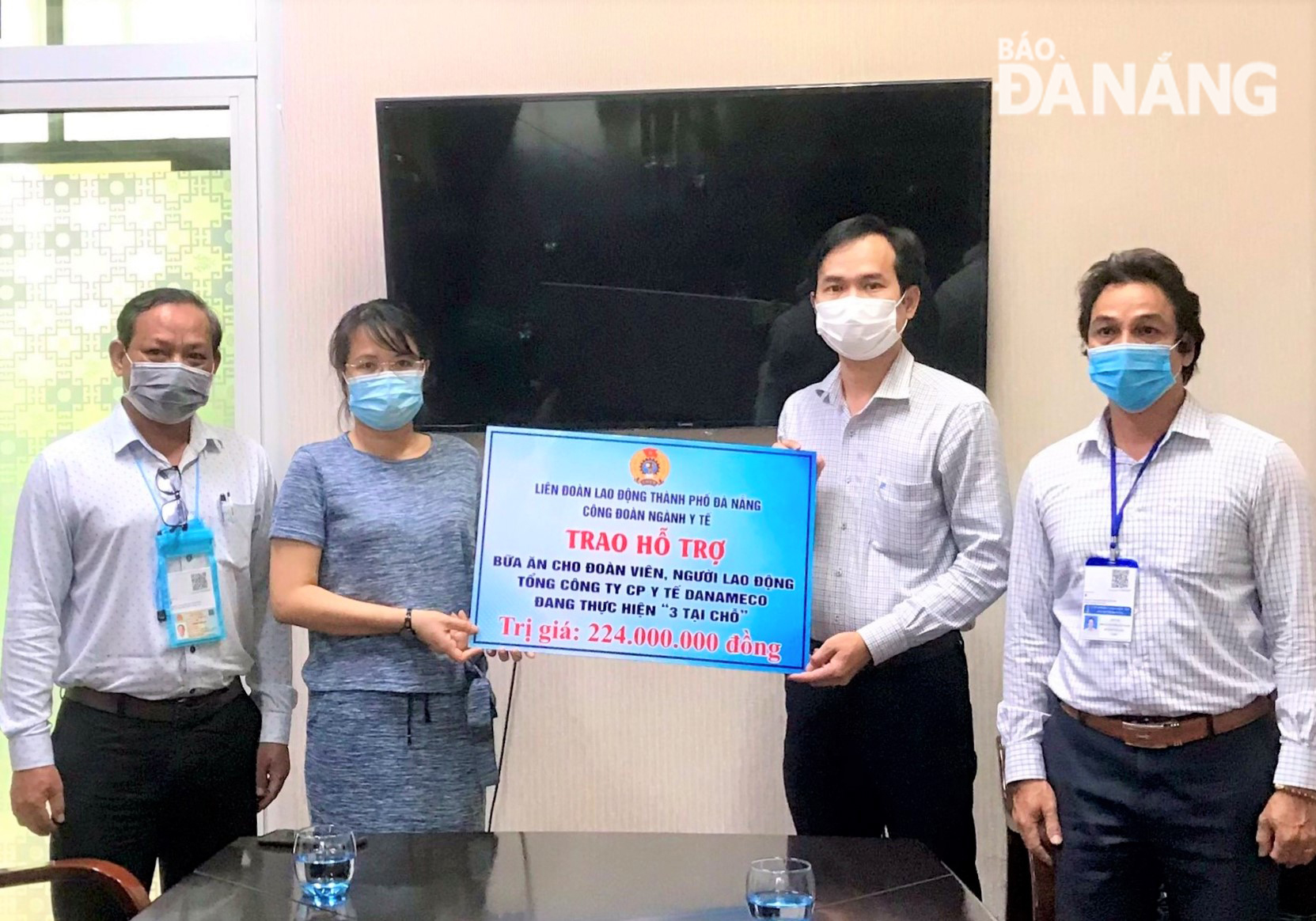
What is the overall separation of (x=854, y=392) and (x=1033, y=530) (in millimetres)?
447

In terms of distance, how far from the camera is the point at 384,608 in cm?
207

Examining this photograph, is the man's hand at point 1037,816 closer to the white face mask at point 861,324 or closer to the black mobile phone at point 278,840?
the white face mask at point 861,324

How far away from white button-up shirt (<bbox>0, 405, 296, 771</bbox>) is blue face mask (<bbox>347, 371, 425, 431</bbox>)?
375mm

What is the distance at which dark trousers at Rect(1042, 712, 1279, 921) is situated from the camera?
6.05 ft

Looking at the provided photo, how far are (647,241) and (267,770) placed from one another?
1.49 m

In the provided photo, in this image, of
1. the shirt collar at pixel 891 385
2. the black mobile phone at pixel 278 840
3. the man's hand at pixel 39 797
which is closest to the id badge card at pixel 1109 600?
the shirt collar at pixel 891 385

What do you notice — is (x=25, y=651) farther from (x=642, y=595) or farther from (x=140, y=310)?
(x=642, y=595)

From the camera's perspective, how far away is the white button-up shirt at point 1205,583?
1882 mm

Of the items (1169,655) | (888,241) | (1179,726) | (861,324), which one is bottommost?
(1179,726)

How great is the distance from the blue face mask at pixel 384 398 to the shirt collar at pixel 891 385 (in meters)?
0.81

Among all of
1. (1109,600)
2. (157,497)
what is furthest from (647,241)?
(1109,600)

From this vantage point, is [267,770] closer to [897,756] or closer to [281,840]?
[281,840]

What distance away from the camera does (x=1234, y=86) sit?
2.87 m

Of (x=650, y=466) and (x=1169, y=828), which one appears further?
(x=650, y=466)
